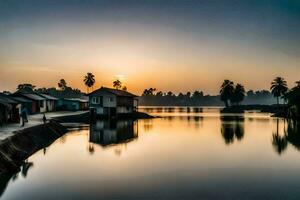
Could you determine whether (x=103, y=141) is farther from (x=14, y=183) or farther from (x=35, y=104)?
(x=35, y=104)

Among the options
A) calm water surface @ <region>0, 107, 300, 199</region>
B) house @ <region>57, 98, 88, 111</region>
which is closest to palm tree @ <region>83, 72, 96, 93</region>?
house @ <region>57, 98, 88, 111</region>

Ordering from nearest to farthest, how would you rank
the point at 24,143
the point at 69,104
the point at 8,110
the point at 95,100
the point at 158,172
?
the point at 158,172, the point at 24,143, the point at 8,110, the point at 95,100, the point at 69,104

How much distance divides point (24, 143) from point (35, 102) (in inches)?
1793

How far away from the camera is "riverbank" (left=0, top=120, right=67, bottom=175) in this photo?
80.9 feet

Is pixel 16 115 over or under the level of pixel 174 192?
over

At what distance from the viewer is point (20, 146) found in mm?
31656

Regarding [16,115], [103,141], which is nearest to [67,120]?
[16,115]

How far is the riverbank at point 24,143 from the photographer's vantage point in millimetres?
24672

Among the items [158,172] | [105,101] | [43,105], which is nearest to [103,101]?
[105,101]

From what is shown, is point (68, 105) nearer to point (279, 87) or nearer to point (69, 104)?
point (69, 104)

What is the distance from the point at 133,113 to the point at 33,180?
77.1 m

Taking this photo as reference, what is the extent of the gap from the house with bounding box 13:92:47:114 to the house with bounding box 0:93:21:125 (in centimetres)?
2673

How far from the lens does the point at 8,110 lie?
44.8m

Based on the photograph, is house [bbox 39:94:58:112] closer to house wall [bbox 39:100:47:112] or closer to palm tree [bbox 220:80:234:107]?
house wall [bbox 39:100:47:112]
